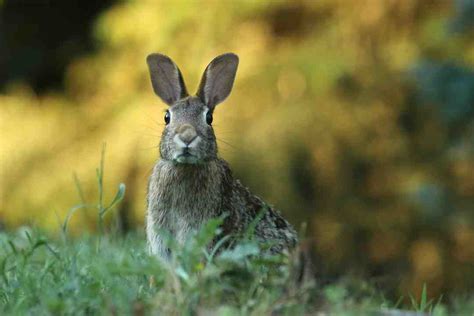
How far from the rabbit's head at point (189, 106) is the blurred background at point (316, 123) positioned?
196 inches

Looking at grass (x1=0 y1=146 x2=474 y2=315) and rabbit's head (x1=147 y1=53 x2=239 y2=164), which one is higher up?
rabbit's head (x1=147 y1=53 x2=239 y2=164)

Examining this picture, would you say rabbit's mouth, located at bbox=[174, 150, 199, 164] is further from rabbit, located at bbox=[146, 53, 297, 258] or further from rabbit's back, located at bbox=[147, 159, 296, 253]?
rabbit's back, located at bbox=[147, 159, 296, 253]

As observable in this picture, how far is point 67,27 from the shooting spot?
12867 mm

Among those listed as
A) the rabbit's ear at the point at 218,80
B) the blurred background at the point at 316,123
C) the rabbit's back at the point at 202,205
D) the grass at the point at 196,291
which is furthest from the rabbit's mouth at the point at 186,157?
the blurred background at the point at 316,123

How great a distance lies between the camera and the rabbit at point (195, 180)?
4.52 m

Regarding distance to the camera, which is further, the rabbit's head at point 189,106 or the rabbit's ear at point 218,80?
the rabbit's ear at point 218,80

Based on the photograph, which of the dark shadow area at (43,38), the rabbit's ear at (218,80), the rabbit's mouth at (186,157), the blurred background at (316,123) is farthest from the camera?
the dark shadow area at (43,38)

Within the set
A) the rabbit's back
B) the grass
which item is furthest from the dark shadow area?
the grass

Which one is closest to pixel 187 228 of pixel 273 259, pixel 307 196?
pixel 273 259

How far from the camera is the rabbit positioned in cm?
452

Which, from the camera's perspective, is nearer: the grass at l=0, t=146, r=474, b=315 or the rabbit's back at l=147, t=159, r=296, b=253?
the grass at l=0, t=146, r=474, b=315

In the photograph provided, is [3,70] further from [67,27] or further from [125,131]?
[125,131]

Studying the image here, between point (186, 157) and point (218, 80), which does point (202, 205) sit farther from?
point (218, 80)

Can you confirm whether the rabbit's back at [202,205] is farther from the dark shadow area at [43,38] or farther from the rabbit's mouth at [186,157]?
the dark shadow area at [43,38]
